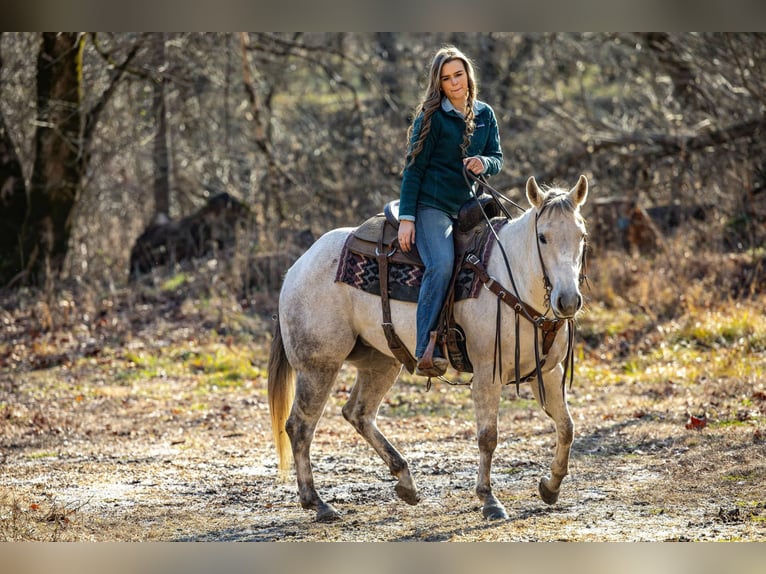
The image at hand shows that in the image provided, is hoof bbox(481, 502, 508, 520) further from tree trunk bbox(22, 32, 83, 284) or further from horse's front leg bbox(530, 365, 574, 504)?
tree trunk bbox(22, 32, 83, 284)

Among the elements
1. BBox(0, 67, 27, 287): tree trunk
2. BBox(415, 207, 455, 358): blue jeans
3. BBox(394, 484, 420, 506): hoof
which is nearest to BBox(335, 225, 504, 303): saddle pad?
BBox(415, 207, 455, 358): blue jeans

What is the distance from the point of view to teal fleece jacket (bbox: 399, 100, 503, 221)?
6078 millimetres

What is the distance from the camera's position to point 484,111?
246 inches

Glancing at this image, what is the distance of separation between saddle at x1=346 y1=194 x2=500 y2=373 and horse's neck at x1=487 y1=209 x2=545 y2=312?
152 millimetres

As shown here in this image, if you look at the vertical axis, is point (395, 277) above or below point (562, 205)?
below

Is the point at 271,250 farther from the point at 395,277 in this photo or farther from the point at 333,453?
the point at 395,277

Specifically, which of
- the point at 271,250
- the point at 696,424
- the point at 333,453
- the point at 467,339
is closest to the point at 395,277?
the point at 467,339

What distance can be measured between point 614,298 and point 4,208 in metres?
9.34

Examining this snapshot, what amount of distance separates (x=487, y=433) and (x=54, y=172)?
1115 centimetres

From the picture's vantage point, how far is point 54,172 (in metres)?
15.1
